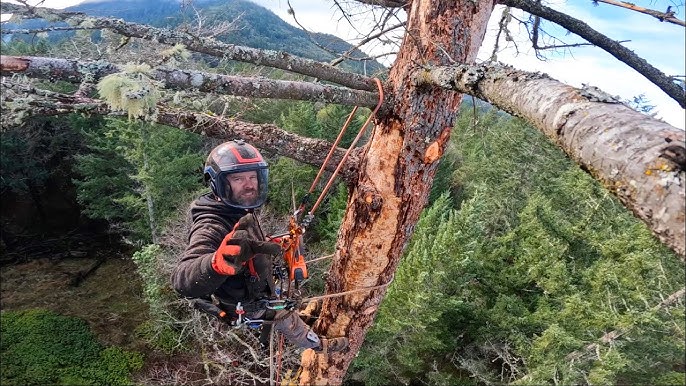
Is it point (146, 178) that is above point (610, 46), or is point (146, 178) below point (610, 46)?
below

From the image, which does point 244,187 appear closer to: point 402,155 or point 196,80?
point 402,155

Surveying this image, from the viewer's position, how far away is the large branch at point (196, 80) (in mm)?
1531

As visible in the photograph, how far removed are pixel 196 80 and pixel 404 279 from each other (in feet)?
30.6

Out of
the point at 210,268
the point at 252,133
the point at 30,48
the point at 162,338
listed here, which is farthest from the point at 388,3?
the point at 162,338

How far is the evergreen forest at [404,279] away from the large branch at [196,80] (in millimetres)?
3433

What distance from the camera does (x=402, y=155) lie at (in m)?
2.62

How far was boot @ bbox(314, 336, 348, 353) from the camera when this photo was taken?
3553 millimetres

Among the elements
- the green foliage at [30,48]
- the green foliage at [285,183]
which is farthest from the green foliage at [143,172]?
the green foliage at [30,48]

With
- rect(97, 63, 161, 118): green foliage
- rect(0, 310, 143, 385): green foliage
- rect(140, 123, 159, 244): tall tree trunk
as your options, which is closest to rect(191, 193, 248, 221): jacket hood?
rect(97, 63, 161, 118): green foliage

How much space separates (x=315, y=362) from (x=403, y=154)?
2297 millimetres

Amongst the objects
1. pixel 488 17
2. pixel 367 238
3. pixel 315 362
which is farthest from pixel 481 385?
pixel 488 17

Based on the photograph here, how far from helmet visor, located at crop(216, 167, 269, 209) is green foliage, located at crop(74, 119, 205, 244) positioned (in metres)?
10.7

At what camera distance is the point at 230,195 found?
301 centimetres

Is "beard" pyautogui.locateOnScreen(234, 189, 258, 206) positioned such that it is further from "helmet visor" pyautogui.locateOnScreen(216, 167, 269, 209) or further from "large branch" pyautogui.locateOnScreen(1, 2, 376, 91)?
"large branch" pyautogui.locateOnScreen(1, 2, 376, 91)
